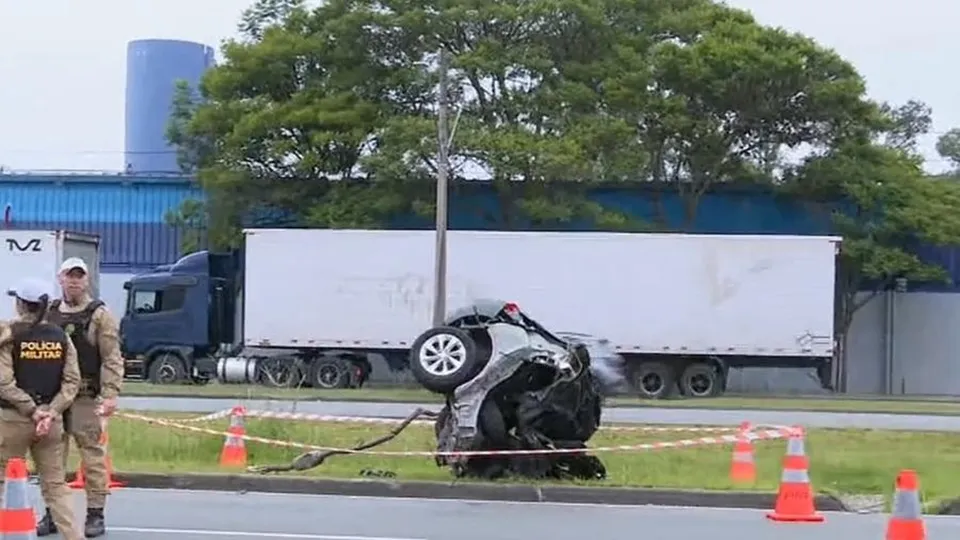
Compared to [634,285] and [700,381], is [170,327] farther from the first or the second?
[700,381]

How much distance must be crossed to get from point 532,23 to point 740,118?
5.66 metres

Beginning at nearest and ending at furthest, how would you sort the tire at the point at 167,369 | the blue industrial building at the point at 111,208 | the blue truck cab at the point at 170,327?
the tire at the point at 167,369 → the blue truck cab at the point at 170,327 → the blue industrial building at the point at 111,208

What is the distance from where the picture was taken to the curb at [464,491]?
45.1 feet

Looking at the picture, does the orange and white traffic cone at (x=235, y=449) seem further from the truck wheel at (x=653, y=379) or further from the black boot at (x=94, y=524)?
the truck wheel at (x=653, y=379)

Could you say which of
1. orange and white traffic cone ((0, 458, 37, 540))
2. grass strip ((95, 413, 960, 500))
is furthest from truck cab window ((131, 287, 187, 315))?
orange and white traffic cone ((0, 458, 37, 540))

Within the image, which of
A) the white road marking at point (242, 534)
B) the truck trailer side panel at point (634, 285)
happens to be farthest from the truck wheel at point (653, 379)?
the white road marking at point (242, 534)

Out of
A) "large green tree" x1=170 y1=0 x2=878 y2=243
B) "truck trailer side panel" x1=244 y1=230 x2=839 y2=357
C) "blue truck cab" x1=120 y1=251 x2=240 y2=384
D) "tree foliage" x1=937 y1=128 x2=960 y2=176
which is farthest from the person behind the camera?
"tree foliage" x1=937 y1=128 x2=960 y2=176

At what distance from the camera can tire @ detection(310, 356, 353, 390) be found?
36406 millimetres

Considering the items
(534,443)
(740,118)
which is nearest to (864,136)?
(740,118)

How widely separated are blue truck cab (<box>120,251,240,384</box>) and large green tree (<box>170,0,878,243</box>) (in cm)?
475

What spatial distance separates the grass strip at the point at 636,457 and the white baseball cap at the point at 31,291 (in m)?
5.41

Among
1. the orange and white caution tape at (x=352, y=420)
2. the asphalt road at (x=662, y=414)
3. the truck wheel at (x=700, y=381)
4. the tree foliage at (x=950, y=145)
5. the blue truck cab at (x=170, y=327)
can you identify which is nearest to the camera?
the orange and white caution tape at (x=352, y=420)

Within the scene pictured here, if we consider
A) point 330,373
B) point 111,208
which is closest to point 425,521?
point 330,373

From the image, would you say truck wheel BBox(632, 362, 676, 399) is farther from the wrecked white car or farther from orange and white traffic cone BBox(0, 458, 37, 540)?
orange and white traffic cone BBox(0, 458, 37, 540)
